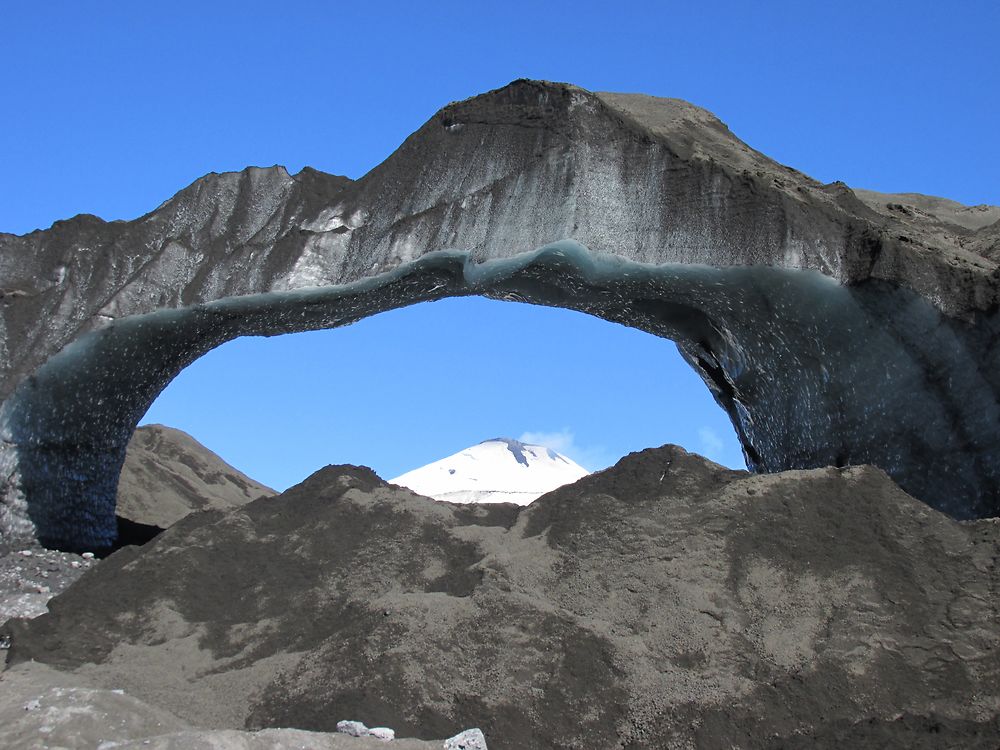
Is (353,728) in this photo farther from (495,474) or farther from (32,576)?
(495,474)

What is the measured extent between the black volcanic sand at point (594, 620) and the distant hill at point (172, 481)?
399 centimetres

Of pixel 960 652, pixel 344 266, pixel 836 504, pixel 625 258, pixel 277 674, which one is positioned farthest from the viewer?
pixel 344 266

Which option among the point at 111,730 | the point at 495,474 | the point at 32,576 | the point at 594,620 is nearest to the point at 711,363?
the point at 594,620

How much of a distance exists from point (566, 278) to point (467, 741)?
165 inches

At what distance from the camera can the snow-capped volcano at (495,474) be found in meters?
20.2

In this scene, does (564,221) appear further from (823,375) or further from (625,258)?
(823,375)

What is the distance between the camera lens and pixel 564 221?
7.50 meters

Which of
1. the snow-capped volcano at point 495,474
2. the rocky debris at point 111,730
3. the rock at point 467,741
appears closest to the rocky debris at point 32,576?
the rocky debris at point 111,730

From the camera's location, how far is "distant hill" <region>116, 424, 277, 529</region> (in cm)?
1283

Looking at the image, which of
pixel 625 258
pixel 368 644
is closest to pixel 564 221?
pixel 625 258

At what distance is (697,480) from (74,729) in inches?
159

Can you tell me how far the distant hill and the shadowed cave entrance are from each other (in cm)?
211

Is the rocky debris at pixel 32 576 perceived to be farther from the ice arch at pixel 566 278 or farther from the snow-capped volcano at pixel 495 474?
the snow-capped volcano at pixel 495 474

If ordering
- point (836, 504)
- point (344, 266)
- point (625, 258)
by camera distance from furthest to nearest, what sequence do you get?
point (344, 266) → point (625, 258) → point (836, 504)
